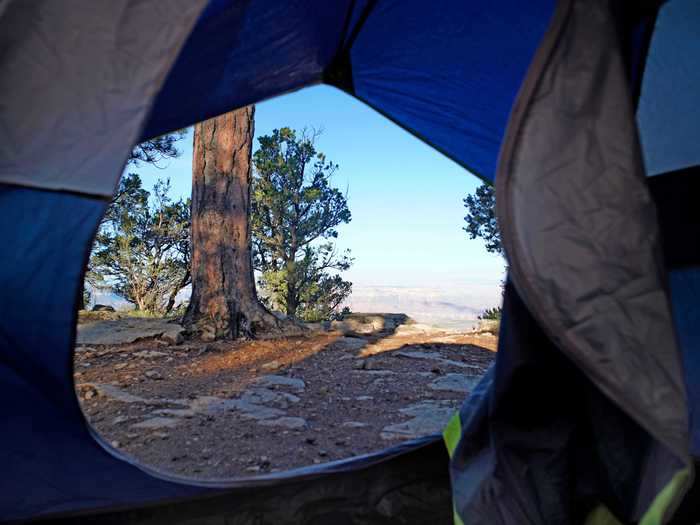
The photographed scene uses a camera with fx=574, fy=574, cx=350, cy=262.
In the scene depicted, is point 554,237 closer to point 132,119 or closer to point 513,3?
point 132,119

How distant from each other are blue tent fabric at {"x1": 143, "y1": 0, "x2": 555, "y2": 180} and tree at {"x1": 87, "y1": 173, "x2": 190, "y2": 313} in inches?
365

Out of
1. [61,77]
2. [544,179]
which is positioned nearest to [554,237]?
[544,179]

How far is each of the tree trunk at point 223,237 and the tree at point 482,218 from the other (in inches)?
292

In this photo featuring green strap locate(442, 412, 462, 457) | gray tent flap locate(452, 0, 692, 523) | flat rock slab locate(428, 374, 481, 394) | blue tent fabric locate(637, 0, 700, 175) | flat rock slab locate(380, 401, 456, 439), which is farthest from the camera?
flat rock slab locate(428, 374, 481, 394)

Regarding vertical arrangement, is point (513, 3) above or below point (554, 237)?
above

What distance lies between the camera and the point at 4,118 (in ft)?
3.46

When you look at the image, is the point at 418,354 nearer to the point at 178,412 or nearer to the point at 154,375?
the point at 154,375

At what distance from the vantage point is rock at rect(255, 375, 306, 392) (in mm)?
3493

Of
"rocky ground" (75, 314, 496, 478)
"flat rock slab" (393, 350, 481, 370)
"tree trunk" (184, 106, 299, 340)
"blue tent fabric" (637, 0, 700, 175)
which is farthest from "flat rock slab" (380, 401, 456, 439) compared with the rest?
Answer: "tree trunk" (184, 106, 299, 340)

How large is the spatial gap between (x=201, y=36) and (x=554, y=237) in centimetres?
129

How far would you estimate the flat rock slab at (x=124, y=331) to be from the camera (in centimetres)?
452

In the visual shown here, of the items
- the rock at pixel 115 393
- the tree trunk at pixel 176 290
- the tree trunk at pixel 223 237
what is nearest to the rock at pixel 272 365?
the tree trunk at pixel 223 237

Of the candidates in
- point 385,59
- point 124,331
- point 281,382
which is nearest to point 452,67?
point 385,59

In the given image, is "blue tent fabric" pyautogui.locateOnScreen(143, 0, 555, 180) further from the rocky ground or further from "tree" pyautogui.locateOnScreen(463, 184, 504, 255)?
"tree" pyautogui.locateOnScreen(463, 184, 504, 255)
